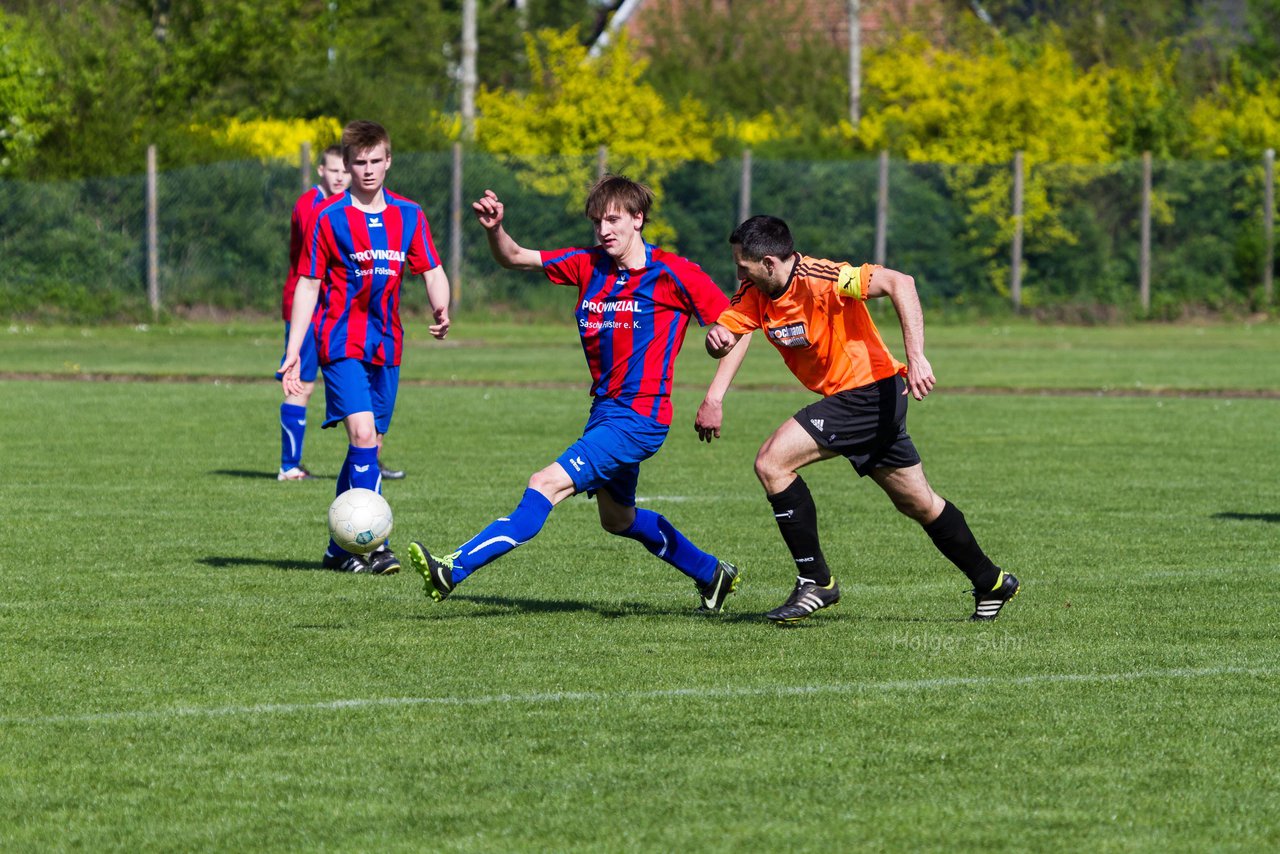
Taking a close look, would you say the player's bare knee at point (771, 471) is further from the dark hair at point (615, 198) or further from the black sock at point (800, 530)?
the dark hair at point (615, 198)

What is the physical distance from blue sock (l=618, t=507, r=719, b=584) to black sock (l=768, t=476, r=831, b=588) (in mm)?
414

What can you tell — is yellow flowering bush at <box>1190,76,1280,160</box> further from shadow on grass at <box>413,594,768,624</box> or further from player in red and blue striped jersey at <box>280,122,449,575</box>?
shadow on grass at <box>413,594,768,624</box>

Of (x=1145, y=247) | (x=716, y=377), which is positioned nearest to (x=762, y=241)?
(x=716, y=377)

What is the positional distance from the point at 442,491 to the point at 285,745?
685 centimetres

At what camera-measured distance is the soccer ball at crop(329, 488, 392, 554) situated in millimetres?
8906

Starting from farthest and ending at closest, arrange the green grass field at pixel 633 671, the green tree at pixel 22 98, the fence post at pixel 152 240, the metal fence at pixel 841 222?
1. the metal fence at pixel 841 222
2. the green tree at pixel 22 98
3. the fence post at pixel 152 240
4. the green grass field at pixel 633 671

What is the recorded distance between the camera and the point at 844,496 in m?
A: 12.4

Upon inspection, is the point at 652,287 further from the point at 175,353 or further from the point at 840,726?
the point at 175,353

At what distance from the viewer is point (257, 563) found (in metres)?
9.55

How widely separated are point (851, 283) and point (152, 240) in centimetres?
2526

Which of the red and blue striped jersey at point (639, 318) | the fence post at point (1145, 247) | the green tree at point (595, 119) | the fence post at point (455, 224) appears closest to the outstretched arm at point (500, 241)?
the red and blue striped jersey at point (639, 318)

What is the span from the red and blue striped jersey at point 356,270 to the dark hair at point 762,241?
8.24 feet

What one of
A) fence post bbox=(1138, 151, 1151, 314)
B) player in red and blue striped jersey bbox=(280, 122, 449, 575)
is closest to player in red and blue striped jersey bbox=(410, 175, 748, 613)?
player in red and blue striped jersey bbox=(280, 122, 449, 575)

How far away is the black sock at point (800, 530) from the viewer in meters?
7.93
